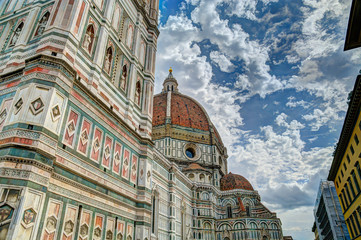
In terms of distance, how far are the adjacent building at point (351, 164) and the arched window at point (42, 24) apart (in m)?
16.6

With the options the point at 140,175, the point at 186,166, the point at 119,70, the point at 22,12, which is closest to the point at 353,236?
the point at 140,175

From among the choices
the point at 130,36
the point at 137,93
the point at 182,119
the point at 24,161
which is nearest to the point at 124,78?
the point at 137,93

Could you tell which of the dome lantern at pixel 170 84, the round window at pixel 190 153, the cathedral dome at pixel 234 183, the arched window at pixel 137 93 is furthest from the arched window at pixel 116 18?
the dome lantern at pixel 170 84

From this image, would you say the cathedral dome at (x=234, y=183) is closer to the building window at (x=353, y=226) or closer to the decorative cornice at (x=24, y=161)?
the building window at (x=353, y=226)

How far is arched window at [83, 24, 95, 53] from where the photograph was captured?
10459 mm

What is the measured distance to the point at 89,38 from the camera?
1074cm

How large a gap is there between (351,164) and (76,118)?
66.3ft

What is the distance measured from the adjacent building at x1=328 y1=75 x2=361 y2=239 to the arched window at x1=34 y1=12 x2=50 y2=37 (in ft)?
54.5

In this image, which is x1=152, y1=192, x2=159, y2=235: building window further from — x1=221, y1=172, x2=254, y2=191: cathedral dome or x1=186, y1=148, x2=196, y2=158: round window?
x1=186, y1=148, x2=196, y2=158: round window

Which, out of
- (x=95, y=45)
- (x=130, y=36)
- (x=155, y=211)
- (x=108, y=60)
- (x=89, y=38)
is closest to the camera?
(x=89, y=38)

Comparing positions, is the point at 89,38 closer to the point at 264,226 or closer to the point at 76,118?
the point at 76,118

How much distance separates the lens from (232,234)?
137 feet

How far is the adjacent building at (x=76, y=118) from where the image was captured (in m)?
6.75

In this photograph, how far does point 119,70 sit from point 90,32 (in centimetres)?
230
